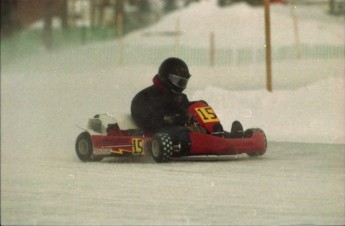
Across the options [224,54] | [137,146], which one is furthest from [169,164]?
[224,54]

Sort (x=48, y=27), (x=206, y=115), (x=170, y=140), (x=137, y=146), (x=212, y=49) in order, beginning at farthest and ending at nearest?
1. (x=212, y=49)
2. (x=48, y=27)
3. (x=206, y=115)
4. (x=137, y=146)
5. (x=170, y=140)

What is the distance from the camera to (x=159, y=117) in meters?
10.5

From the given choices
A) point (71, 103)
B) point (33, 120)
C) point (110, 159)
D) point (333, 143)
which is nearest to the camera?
point (110, 159)

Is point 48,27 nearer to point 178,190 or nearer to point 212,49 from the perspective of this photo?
point 212,49

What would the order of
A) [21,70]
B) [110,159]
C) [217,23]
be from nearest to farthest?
1. [110,159]
2. [21,70]
3. [217,23]

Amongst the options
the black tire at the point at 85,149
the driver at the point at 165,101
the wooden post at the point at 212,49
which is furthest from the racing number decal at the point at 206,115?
the wooden post at the point at 212,49

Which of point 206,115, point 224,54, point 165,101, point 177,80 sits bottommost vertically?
point 224,54

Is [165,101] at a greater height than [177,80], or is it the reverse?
[177,80]

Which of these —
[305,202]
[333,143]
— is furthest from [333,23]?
[305,202]

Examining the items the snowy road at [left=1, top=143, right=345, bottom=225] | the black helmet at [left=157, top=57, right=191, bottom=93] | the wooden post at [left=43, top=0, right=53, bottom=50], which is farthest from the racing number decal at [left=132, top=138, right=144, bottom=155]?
the wooden post at [left=43, top=0, right=53, bottom=50]

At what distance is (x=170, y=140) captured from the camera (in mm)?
10016

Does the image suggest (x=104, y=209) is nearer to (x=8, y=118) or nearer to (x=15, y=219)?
(x=15, y=219)

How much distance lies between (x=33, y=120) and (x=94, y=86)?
5298mm

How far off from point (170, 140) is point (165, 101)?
2.41 feet
